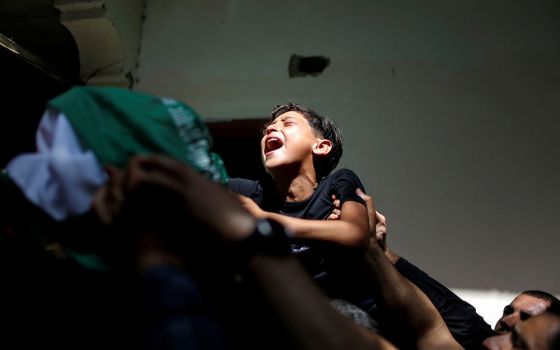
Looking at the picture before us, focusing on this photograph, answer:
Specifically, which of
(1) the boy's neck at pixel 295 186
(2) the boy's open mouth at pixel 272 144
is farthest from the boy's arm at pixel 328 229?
(2) the boy's open mouth at pixel 272 144

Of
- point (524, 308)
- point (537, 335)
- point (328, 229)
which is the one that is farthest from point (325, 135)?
point (537, 335)

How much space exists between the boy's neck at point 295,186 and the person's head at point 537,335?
889mm

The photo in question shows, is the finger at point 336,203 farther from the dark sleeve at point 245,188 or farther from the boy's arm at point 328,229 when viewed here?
the dark sleeve at point 245,188

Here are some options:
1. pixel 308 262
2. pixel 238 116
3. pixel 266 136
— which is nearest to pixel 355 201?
pixel 308 262

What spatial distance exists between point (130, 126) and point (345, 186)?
1.01 metres

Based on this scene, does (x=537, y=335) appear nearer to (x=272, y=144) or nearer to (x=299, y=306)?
(x=299, y=306)

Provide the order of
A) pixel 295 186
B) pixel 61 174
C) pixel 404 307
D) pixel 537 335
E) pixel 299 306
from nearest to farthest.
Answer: pixel 299 306
pixel 61 174
pixel 537 335
pixel 404 307
pixel 295 186

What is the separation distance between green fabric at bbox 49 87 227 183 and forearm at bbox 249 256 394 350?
33 centimetres

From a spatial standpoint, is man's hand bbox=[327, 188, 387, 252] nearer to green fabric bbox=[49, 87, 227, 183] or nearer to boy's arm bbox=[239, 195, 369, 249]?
boy's arm bbox=[239, 195, 369, 249]

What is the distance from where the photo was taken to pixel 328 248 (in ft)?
4.91

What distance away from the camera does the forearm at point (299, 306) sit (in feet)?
2.41

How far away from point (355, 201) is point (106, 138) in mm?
987

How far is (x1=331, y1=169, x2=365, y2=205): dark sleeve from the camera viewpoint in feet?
5.62

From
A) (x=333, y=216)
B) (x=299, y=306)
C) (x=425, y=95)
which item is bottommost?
(x=333, y=216)
